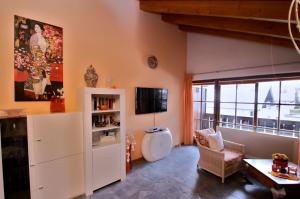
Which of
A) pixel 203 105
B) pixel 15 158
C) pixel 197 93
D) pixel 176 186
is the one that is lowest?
pixel 176 186

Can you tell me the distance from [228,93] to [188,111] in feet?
3.89

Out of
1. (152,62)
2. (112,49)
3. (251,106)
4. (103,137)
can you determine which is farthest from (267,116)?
(112,49)

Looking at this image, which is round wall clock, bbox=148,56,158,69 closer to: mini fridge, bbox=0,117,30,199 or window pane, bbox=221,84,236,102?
window pane, bbox=221,84,236,102

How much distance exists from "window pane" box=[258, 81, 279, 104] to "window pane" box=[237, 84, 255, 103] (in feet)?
0.48

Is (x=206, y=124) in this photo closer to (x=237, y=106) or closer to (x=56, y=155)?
(x=237, y=106)

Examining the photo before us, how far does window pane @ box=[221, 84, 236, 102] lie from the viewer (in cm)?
422

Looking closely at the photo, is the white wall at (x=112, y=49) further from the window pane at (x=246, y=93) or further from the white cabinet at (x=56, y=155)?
the window pane at (x=246, y=93)

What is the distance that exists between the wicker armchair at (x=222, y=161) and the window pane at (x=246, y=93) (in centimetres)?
128

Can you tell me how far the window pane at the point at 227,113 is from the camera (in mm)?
4285

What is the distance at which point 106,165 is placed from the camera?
274 centimetres

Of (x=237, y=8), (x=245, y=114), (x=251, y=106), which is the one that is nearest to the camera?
(x=237, y=8)

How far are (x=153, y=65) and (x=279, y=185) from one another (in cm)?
320

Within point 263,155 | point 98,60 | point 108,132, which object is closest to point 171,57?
point 98,60

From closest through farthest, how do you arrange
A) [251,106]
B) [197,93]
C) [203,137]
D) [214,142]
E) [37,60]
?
[37,60] → [214,142] → [203,137] → [251,106] → [197,93]
